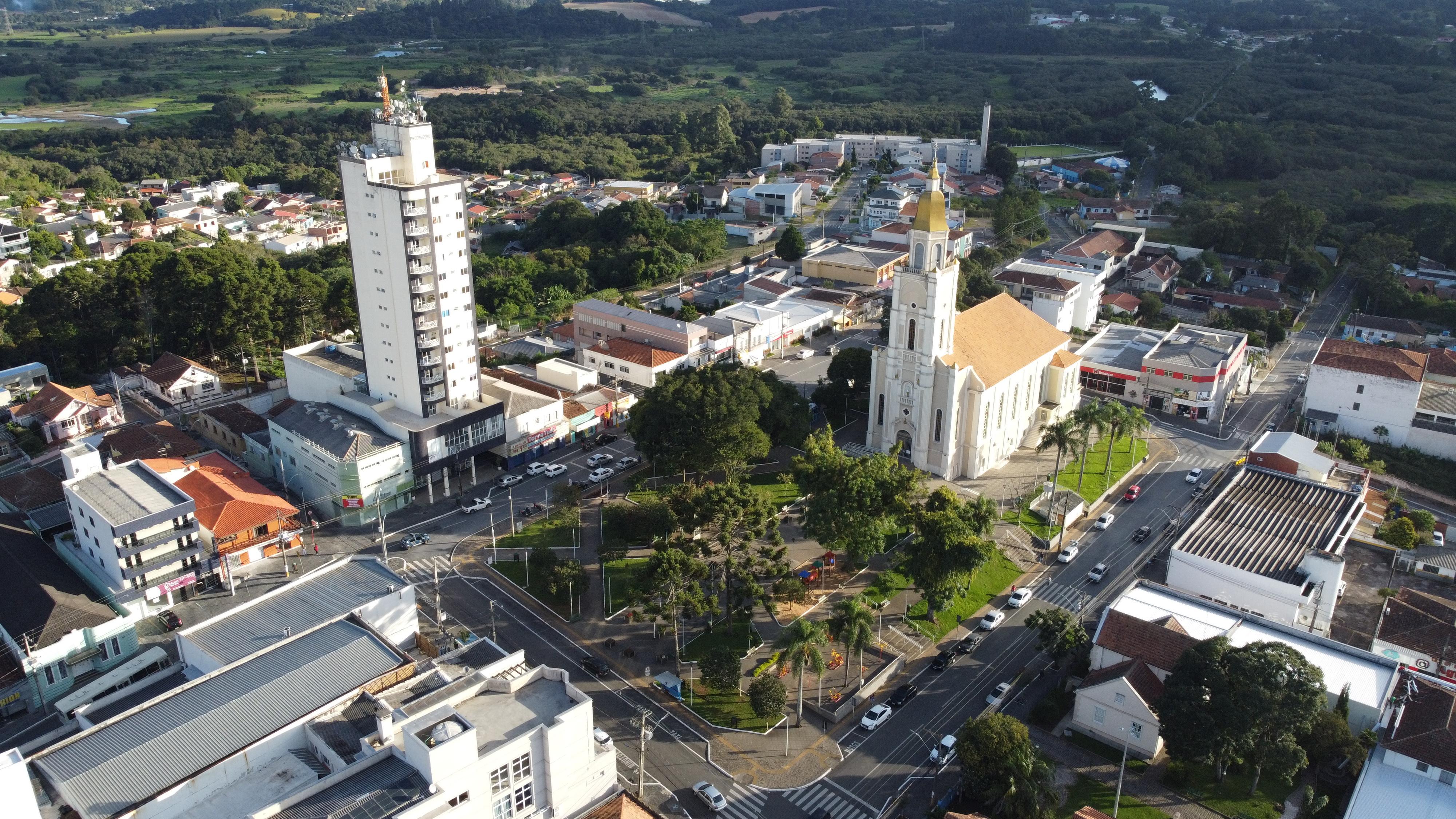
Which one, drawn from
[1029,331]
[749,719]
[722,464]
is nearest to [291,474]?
[722,464]

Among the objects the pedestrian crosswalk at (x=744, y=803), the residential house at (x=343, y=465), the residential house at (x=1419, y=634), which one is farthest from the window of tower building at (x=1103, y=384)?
the residential house at (x=343, y=465)

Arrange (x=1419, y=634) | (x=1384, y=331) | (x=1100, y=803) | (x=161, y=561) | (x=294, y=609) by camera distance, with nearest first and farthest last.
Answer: (x=1100, y=803) → (x=294, y=609) → (x=1419, y=634) → (x=161, y=561) → (x=1384, y=331)

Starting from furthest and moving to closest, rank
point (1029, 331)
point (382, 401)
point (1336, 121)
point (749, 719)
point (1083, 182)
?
point (1336, 121)
point (1083, 182)
point (1029, 331)
point (382, 401)
point (749, 719)

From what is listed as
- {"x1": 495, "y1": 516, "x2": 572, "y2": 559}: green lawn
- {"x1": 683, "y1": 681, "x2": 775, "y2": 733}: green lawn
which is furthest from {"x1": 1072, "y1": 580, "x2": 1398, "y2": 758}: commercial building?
{"x1": 495, "y1": 516, "x2": 572, "y2": 559}: green lawn

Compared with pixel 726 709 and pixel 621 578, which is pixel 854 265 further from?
pixel 726 709

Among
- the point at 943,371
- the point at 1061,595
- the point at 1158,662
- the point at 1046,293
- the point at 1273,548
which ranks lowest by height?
the point at 1061,595

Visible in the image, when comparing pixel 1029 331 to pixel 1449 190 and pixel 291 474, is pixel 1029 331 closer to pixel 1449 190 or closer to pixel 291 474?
pixel 291 474

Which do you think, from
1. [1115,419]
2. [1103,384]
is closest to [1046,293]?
[1103,384]
